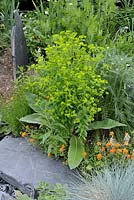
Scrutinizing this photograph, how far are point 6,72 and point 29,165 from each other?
141cm

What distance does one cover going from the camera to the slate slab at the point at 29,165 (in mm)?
3361

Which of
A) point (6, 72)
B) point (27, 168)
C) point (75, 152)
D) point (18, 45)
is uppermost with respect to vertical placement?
point (18, 45)

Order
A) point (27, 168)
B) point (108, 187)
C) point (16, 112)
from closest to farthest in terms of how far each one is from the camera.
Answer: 1. point (108, 187)
2. point (27, 168)
3. point (16, 112)

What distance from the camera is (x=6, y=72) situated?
4.62 meters

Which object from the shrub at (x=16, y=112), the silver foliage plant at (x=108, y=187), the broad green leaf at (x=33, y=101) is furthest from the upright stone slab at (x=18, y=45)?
the silver foliage plant at (x=108, y=187)

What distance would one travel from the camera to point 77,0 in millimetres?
4754

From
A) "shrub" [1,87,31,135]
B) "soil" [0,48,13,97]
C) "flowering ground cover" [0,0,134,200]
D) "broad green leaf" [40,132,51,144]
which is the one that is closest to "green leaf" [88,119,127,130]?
"flowering ground cover" [0,0,134,200]

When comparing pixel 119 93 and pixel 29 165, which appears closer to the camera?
pixel 29 165

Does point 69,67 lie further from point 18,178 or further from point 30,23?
point 30,23

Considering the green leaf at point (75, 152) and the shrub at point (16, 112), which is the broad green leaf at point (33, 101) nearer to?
the shrub at point (16, 112)

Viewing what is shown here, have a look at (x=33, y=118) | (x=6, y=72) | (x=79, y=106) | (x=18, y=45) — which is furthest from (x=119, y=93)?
(x=6, y=72)

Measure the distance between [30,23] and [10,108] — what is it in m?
1.30

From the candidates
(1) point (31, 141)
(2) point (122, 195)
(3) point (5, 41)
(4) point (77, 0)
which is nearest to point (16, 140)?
(1) point (31, 141)

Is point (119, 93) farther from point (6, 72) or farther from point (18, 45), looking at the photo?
point (6, 72)
